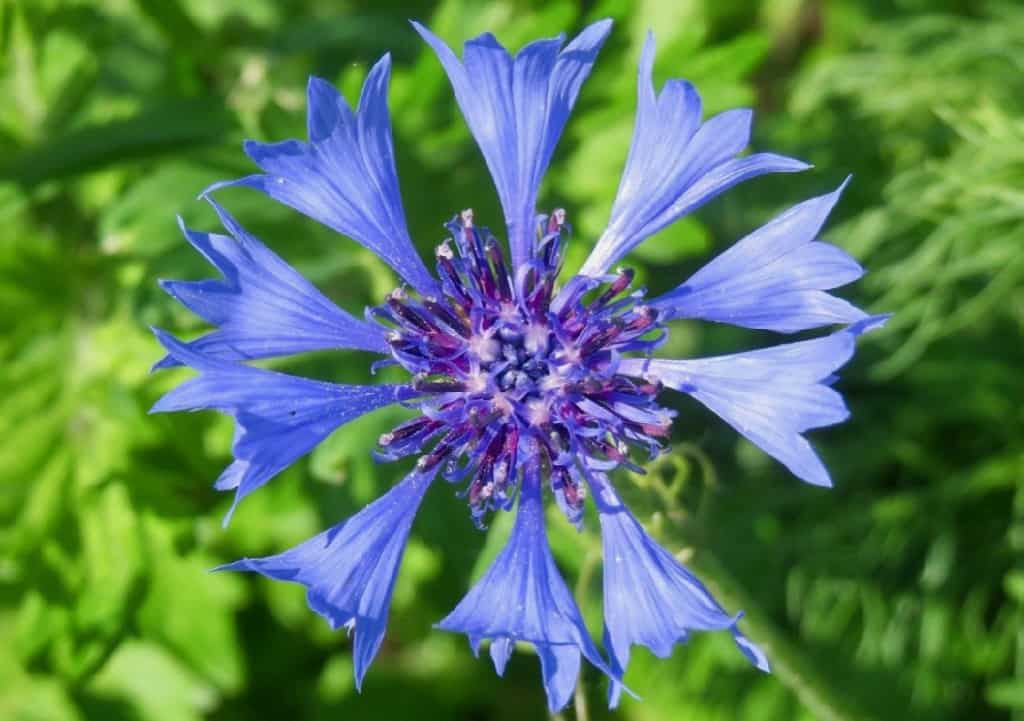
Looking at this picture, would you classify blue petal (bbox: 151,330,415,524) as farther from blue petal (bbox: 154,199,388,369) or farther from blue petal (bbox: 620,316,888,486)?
blue petal (bbox: 620,316,888,486)

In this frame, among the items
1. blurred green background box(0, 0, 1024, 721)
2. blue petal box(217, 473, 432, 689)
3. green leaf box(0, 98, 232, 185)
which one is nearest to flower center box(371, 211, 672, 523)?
blue petal box(217, 473, 432, 689)

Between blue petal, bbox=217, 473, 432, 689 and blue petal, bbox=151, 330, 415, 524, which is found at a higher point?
Answer: blue petal, bbox=151, 330, 415, 524

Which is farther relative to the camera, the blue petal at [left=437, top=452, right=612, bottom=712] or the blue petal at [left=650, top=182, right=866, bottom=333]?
the blue petal at [left=650, top=182, right=866, bottom=333]

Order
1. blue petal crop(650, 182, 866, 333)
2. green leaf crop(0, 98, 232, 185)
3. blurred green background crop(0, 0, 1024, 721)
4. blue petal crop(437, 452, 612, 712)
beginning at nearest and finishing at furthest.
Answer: blue petal crop(437, 452, 612, 712) → blue petal crop(650, 182, 866, 333) → green leaf crop(0, 98, 232, 185) → blurred green background crop(0, 0, 1024, 721)

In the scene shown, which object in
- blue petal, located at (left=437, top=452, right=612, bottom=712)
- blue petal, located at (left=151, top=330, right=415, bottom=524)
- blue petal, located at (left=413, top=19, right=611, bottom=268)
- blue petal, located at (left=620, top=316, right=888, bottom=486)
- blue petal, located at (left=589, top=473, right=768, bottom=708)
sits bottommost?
blue petal, located at (left=589, top=473, right=768, bottom=708)

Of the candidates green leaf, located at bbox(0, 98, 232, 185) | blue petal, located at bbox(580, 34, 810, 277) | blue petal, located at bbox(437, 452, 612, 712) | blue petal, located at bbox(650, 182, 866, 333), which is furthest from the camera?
green leaf, located at bbox(0, 98, 232, 185)

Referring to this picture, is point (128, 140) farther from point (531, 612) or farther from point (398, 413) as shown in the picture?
point (531, 612)

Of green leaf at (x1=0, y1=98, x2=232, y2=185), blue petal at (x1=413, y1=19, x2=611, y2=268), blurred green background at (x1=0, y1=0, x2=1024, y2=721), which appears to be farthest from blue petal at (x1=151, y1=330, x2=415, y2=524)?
green leaf at (x1=0, y1=98, x2=232, y2=185)
